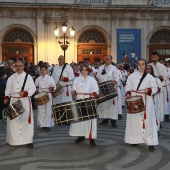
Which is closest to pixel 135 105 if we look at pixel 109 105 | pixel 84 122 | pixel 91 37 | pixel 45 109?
pixel 84 122

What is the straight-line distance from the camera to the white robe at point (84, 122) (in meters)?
8.62

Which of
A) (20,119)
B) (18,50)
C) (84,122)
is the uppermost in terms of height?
(18,50)

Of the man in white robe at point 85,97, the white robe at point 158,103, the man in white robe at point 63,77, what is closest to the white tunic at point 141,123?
the man in white robe at point 85,97

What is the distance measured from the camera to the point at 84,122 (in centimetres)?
867

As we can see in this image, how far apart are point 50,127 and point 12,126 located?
3.08 meters

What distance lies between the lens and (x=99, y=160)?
729cm

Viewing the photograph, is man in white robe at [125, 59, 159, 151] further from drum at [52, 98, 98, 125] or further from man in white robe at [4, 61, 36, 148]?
man in white robe at [4, 61, 36, 148]

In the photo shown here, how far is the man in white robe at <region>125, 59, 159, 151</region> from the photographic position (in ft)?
26.3

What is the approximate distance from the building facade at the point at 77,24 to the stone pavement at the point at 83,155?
15.9m

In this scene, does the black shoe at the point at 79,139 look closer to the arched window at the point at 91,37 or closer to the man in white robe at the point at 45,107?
the man in white robe at the point at 45,107

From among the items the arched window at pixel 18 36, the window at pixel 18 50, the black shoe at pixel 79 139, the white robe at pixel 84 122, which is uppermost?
the arched window at pixel 18 36

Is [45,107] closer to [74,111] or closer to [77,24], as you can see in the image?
[74,111]

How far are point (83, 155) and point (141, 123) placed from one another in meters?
1.53

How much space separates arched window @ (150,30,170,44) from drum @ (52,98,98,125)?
2005 cm
